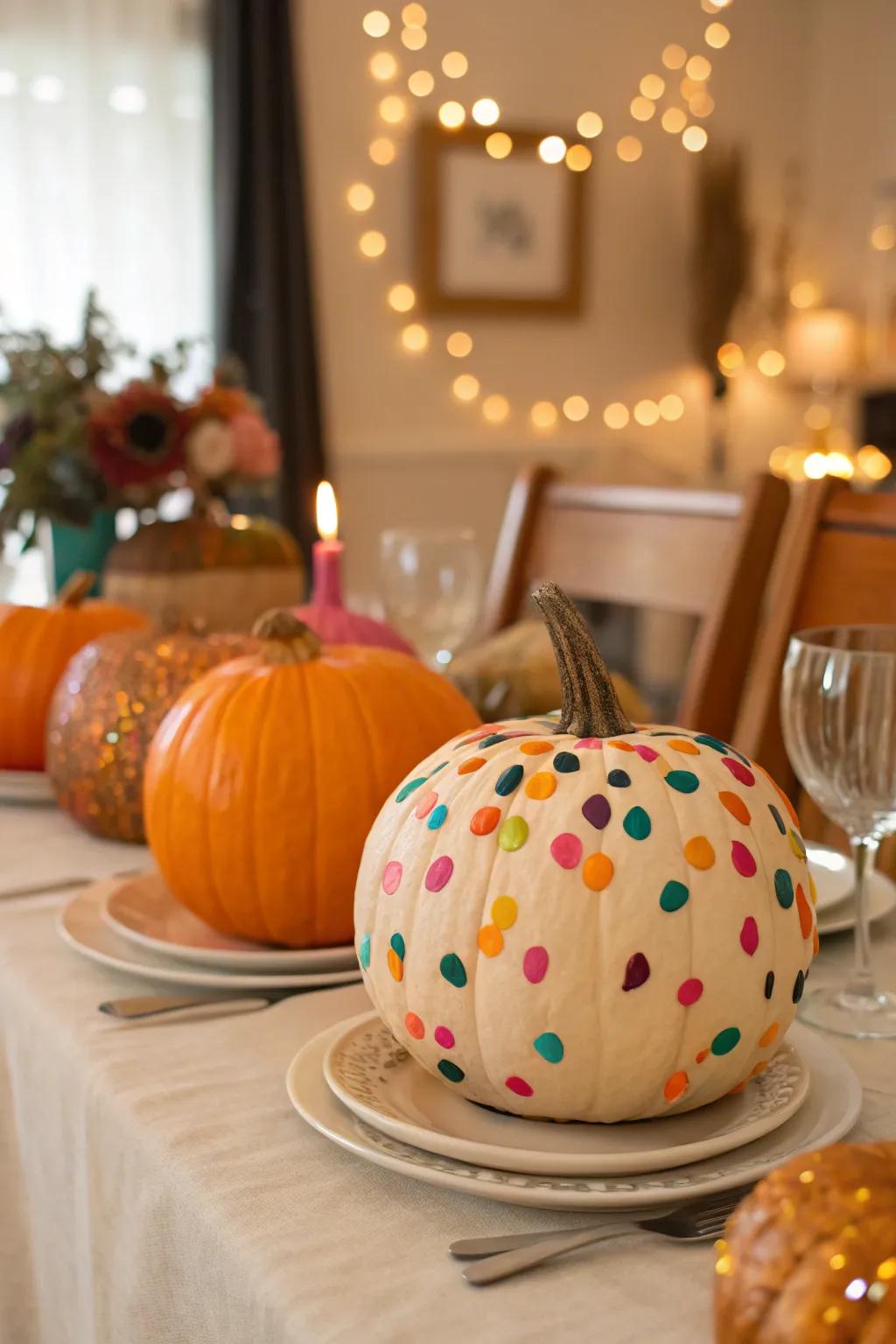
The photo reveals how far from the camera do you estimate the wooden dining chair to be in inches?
52.1

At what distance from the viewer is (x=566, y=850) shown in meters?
0.51

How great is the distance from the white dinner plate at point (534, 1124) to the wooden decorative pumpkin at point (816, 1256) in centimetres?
12

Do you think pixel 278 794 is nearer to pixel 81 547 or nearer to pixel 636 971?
pixel 636 971

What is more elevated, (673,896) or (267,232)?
(267,232)

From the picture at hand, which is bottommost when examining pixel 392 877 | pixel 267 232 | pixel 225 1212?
pixel 225 1212

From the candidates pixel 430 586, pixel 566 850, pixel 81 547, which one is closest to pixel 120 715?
pixel 430 586

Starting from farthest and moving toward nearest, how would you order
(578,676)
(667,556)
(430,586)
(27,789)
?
(667,556), (430,586), (27,789), (578,676)

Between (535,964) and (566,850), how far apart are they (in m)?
0.04

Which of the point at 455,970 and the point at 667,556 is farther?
the point at 667,556

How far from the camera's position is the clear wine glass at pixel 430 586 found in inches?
49.6

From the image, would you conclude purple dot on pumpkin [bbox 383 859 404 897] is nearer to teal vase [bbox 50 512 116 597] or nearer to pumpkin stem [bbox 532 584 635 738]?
pumpkin stem [bbox 532 584 635 738]

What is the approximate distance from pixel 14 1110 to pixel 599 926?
0.37 m

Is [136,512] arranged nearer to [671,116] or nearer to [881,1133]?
[881,1133]

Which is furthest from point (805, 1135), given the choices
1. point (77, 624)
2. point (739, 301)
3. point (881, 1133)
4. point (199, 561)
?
point (739, 301)
